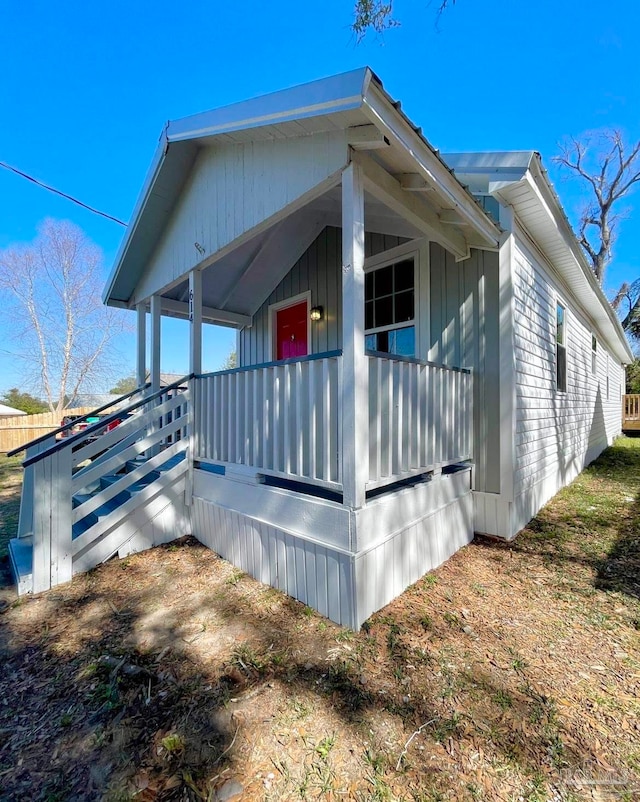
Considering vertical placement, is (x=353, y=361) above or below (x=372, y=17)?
below

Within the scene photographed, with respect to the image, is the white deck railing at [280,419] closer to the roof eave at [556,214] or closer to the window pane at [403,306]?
the window pane at [403,306]

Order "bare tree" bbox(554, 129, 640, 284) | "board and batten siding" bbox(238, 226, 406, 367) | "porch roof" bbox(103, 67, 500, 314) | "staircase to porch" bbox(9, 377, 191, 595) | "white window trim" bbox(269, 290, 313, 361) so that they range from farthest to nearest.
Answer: "bare tree" bbox(554, 129, 640, 284), "white window trim" bbox(269, 290, 313, 361), "board and batten siding" bbox(238, 226, 406, 367), "staircase to porch" bbox(9, 377, 191, 595), "porch roof" bbox(103, 67, 500, 314)

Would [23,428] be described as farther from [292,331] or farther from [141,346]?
[292,331]

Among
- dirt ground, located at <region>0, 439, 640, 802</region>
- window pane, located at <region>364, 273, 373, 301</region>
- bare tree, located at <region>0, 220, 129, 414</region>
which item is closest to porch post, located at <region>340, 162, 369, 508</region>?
dirt ground, located at <region>0, 439, 640, 802</region>

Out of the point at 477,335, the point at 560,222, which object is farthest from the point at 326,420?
the point at 560,222

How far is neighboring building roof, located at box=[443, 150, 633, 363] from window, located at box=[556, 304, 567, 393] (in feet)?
2.33

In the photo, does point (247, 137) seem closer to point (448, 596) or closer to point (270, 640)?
point (270, 640)

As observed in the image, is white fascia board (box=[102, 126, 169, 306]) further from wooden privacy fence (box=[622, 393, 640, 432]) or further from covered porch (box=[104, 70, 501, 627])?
wooden privacy fence (box=[622, 393, 640, 432])

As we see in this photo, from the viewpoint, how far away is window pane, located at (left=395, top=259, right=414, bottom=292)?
4727 mm

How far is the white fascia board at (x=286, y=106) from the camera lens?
226 cm

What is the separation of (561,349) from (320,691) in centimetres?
627

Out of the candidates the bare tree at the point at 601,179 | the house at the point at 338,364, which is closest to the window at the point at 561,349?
the house at the point at 338,364

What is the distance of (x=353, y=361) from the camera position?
102 inches

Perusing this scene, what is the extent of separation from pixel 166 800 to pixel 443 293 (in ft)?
14.7
